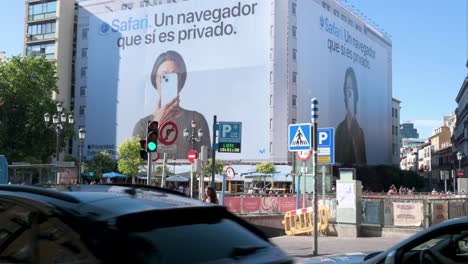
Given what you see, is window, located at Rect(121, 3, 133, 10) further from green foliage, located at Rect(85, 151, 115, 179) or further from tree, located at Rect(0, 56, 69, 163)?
tree, located at Rect(0, 56, 69, 163)

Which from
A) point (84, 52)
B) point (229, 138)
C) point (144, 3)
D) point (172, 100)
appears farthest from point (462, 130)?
point (229, 138)

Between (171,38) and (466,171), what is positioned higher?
(171,38)

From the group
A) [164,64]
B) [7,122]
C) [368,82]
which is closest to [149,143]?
[7,122]

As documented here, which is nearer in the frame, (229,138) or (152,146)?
(152,146)

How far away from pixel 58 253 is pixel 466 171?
115 m

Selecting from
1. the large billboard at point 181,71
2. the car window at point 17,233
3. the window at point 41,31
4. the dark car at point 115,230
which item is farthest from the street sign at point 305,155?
the window at point 41,31

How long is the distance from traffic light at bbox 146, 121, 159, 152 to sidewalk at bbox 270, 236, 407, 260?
4.13 m

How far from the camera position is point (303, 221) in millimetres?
17328

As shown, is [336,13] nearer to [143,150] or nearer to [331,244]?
[331,244]

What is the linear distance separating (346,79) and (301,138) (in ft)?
229

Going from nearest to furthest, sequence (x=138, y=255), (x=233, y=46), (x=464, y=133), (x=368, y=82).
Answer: (x=138, y=255) → (x=233, y=46) → (x=368, y=82) → (x=464, y=133)

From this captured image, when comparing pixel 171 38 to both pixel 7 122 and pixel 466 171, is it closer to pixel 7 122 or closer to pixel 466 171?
pixel 7 122

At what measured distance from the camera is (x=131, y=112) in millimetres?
76062

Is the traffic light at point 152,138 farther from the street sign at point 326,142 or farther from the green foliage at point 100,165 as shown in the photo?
the green foliage at point 100,165
